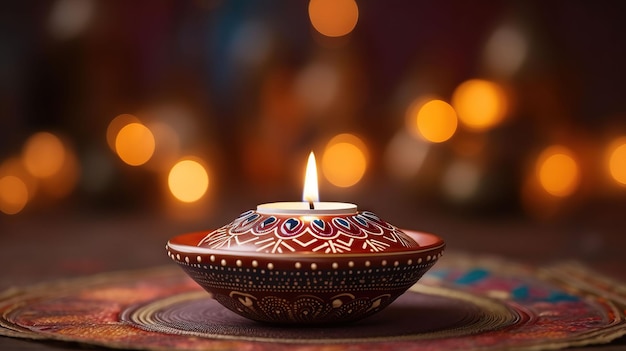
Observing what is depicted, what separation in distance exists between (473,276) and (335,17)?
8.39ft

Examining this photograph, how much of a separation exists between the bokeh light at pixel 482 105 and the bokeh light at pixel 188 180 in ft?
3.84

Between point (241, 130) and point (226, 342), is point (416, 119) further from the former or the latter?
point (226, 342)

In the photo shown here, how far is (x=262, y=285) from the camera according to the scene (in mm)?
1156

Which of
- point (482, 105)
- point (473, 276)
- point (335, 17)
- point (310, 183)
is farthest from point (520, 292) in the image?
point (335, 17)

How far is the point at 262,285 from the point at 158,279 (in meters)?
0.75

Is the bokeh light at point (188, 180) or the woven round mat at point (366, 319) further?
the bokeh light at point (188, 180)

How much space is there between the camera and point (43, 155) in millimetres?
3416

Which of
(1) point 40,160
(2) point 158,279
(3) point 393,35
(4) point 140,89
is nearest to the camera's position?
(2) point 158,279

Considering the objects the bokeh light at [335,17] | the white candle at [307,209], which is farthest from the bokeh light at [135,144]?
the white candle at [307,209]

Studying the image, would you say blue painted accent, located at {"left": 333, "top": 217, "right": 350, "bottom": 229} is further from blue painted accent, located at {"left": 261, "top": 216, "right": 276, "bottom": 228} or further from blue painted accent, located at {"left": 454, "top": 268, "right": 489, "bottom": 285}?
blue painted accent, located at {"left": 454, "top": 268, "right": 489, "bottom": 285}

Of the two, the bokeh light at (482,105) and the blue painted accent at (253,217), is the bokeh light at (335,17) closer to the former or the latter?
the bokeh light at (482,105)

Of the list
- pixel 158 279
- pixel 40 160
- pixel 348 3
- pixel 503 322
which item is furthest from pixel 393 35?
pixel 503 322

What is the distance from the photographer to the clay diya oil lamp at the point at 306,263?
44.8 inches

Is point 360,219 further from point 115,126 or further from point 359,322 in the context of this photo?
point 115,126
